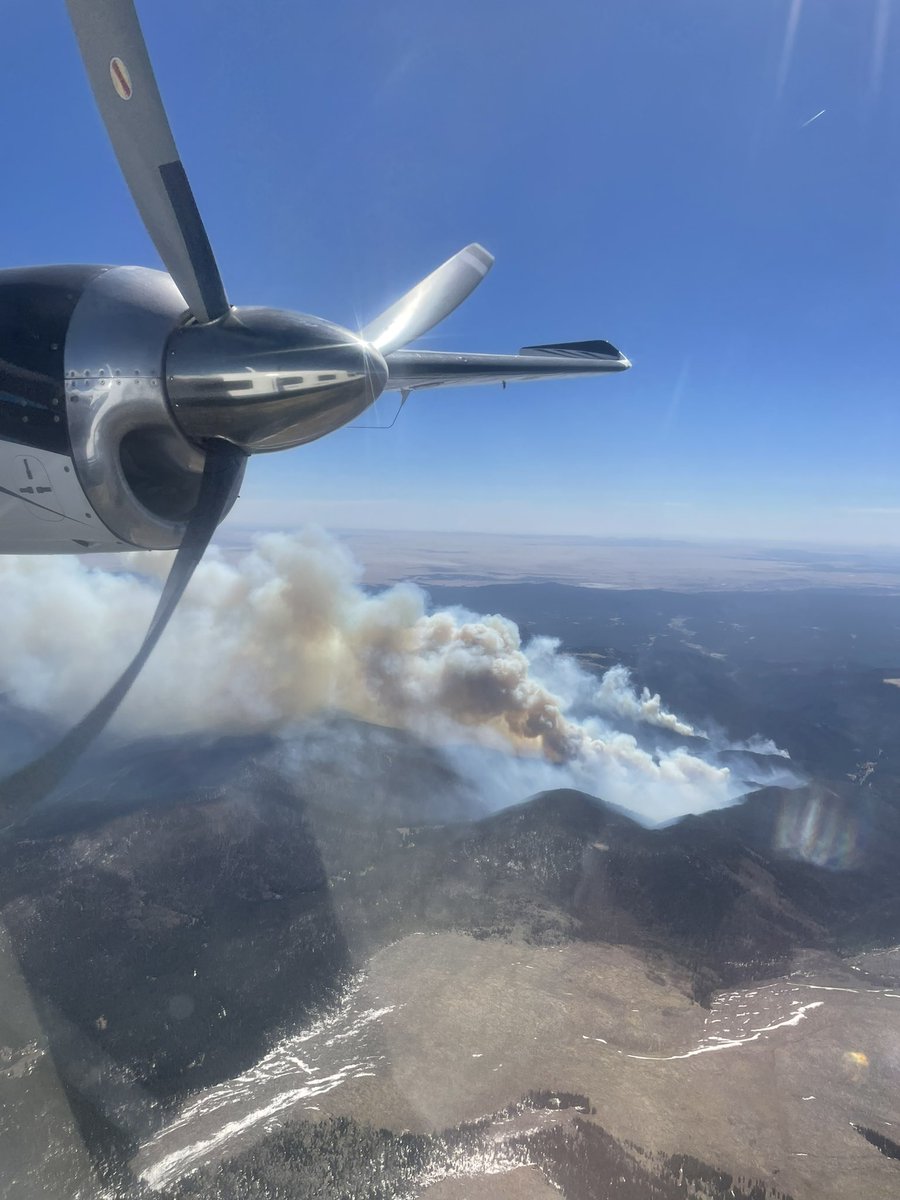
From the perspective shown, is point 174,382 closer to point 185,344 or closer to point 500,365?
point 185,344

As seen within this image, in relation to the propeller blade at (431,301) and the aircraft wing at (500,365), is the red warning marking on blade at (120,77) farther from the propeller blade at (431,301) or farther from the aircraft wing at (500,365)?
the propeller blade at (431,301)

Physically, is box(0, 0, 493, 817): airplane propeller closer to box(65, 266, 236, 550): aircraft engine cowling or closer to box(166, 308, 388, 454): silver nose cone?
box(166, 308, 388, 454): silver nose cone

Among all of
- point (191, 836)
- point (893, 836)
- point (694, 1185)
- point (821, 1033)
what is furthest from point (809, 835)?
point (191, 836)

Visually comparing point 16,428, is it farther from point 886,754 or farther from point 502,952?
point 886,754

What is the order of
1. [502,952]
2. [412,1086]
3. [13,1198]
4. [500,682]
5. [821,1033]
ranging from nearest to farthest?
[13,1198] < [412,1086] < [821,1033] < [502,952] < [500,682]

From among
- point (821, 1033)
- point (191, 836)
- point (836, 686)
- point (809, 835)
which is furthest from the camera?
point (836, 686)

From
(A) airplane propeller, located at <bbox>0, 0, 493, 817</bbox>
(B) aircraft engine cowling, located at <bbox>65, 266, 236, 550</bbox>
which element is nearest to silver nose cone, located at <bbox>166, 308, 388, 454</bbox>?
(A) airplane propeller, located at <bbox>0, 0, 493, 817</bbox>
